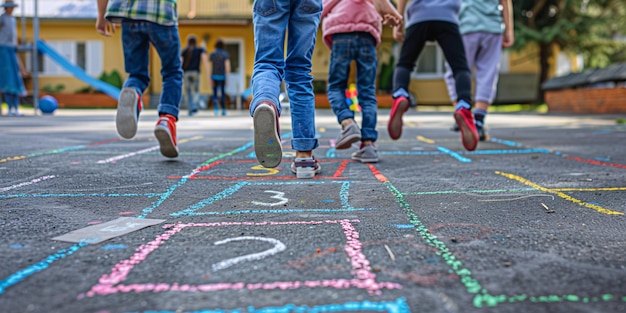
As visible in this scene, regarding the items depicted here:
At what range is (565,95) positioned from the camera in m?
14.9

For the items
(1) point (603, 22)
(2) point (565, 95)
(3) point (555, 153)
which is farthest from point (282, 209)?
(1) point (603, 22)

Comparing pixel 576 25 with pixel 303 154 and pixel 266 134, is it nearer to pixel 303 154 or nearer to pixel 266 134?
pixel 303 154

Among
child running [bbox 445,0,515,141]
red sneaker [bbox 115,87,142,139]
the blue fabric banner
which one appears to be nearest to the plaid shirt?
red sneaker [bbox 115,87,142,139]

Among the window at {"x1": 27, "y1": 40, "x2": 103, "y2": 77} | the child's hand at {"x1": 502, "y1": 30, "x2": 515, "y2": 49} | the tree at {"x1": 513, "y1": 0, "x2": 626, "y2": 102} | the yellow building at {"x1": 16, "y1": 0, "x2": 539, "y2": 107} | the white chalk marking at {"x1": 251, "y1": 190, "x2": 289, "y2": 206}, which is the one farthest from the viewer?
the window at {"x1": 27, "y1": 40, "x2": 103, "y2": 77}

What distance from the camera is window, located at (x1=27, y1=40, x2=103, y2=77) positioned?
22.3 metres

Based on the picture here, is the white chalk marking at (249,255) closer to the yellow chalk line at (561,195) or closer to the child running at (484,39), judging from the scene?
the yellow chalk line at (561,195)

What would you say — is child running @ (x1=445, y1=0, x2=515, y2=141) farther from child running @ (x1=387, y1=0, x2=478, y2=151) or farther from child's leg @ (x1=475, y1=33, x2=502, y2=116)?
child running @ (x1=387, y1=0, x2=478, y2=151)

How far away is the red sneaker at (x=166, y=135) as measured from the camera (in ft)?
13.1

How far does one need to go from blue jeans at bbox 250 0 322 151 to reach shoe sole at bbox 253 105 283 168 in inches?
2.9

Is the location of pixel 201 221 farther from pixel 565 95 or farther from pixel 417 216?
pixel 565 95

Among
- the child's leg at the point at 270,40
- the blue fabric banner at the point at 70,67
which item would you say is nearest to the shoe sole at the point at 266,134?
the child's leg at the point at 270,40

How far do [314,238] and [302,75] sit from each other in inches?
63.8

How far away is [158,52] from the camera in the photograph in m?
4.17

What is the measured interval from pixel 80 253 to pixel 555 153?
3860 millimetres
